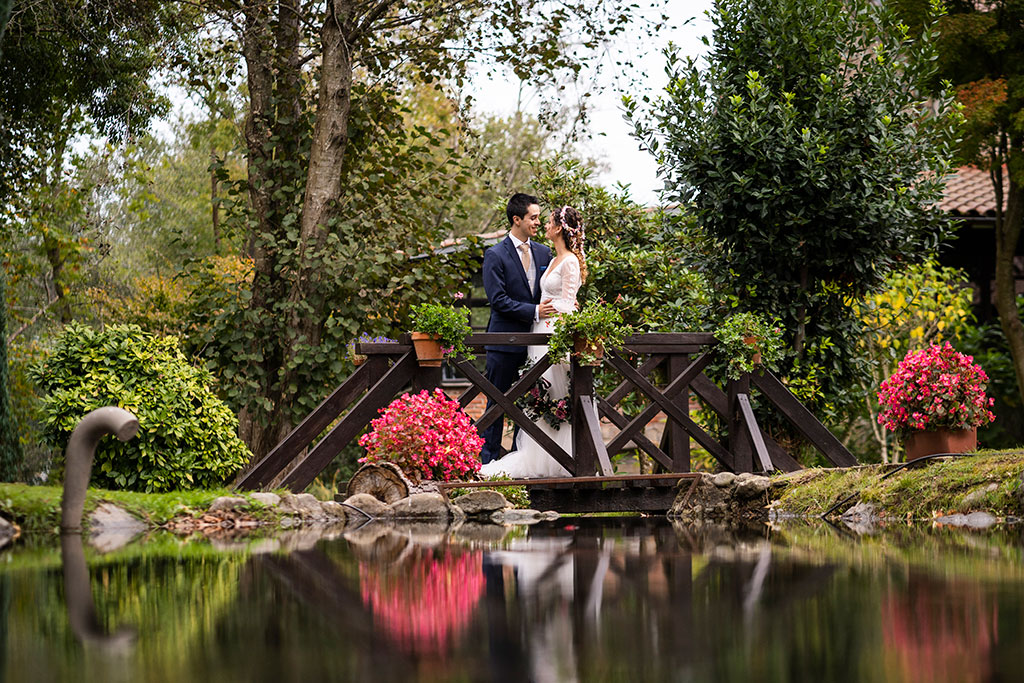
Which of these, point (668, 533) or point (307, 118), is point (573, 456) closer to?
point (668, 533)

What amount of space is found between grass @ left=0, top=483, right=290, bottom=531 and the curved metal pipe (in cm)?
16

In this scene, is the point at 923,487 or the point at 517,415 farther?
the point at 517,415

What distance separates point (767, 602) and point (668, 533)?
3.25m

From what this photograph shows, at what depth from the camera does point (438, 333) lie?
8500mm

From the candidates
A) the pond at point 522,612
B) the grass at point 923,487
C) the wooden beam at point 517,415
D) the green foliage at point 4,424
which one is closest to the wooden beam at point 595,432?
the wooden beam at point 517,415

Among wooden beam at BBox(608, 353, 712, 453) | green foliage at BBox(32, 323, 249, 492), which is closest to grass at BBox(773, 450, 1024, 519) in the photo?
wooden beam at BBox(608, 353, 712, 453)

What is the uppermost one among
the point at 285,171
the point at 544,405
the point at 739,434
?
the point at 285,171

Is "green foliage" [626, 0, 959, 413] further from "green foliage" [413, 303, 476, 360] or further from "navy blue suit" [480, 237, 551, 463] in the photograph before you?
"green foliage" [413, 303, 476, 360]

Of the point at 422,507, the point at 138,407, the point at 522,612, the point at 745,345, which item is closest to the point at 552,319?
the point at 745,345

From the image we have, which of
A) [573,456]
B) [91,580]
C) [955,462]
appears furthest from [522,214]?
[91,580]

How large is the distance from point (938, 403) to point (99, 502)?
20.4ft

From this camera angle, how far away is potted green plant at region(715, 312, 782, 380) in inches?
361

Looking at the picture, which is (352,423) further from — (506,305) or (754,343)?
(754,343)

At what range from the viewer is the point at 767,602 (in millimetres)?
3342
